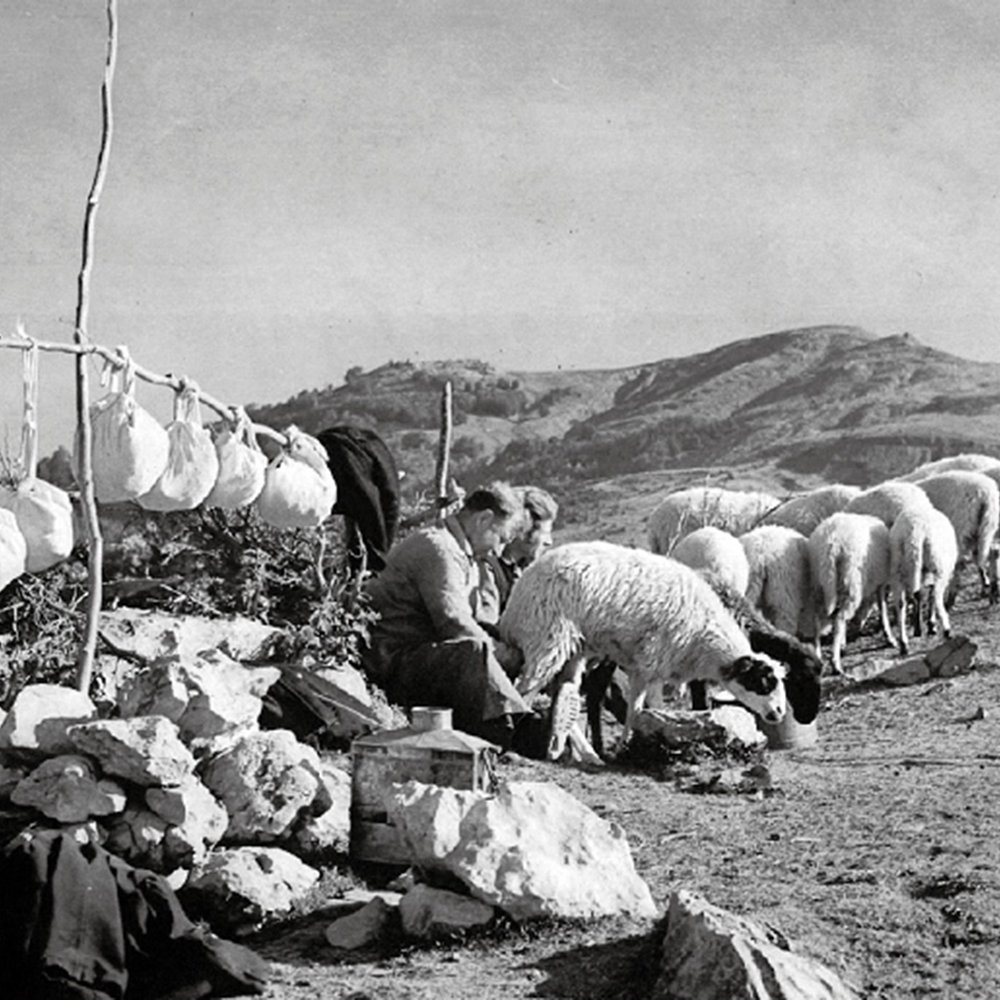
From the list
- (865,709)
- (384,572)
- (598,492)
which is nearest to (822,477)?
(598,492)

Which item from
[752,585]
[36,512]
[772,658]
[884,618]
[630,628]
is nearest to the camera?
[36,512]

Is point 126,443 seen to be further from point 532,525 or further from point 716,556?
point 716,556

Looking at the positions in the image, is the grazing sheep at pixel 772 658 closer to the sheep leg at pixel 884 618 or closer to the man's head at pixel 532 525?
the man's head at pixel 532 525

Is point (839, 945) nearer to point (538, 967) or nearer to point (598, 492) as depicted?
point (538, 967)

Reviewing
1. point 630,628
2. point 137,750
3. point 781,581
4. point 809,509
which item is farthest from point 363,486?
point 809,509

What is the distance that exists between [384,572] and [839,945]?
393 centimetres

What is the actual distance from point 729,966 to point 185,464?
2485 millimetres

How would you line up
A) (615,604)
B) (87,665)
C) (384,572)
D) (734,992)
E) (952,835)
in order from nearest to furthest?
(734,992) → (87,665) → (952,835) → (384,572) → (615,604)

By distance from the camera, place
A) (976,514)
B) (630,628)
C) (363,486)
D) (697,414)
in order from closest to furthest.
Result: (363,486), (630,628), (976,514), (697,414)

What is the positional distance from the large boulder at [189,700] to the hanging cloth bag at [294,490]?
2.35 ft

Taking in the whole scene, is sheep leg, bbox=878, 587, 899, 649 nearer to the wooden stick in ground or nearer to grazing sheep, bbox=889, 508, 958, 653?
grazing sheep, bbox=889, 508, 958, 653

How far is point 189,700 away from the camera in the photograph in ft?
18.7

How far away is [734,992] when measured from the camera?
4.20 metres

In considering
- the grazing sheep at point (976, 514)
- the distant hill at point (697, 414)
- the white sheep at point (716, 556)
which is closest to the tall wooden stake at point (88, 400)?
the white sheep at point (716, 556)
